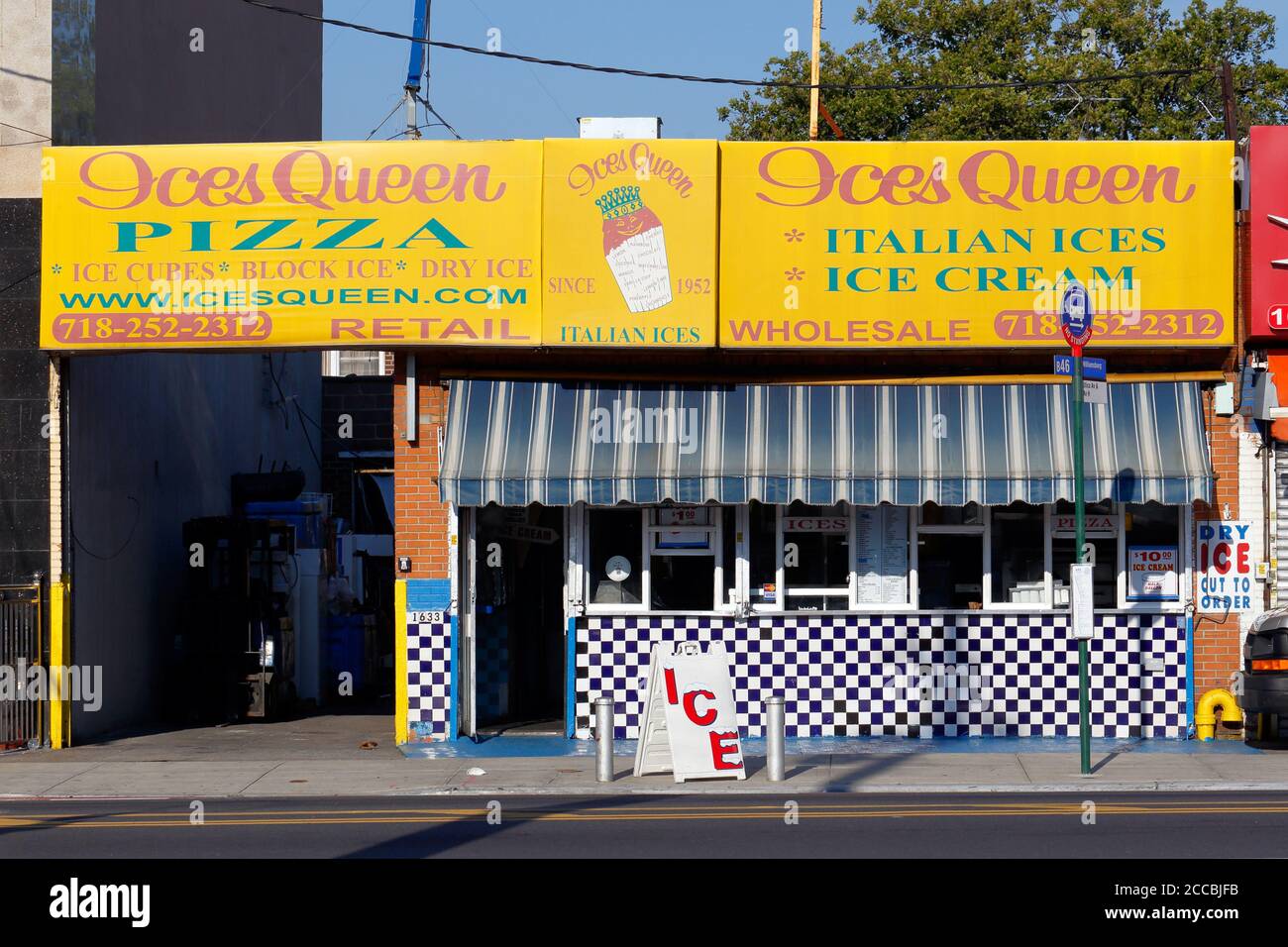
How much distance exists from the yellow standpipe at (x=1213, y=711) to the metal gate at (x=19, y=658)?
12.1 metres

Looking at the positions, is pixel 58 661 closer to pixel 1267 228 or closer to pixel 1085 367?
pixel 1085 367

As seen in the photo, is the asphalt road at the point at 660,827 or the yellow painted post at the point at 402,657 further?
the yellow painted post at the point at 402,657

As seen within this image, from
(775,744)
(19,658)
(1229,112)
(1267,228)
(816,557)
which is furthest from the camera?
(1229,112)

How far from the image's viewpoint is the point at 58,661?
672 inches

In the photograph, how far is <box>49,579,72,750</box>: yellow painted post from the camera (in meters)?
17.1

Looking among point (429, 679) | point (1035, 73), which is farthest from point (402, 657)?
point (1035, 73)

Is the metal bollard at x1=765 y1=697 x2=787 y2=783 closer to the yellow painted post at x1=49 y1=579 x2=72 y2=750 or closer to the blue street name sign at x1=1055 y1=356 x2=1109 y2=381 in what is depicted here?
the blue street name sign at x1=1055 y1=356 x2=1109 y2=381

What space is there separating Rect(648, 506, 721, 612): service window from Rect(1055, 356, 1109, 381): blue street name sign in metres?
4.32

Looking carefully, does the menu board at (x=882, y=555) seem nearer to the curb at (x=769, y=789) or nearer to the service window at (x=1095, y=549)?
the service window at (x=1095, y=549)

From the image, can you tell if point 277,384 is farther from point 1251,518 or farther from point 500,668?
point 1251,518

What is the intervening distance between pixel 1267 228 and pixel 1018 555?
4213 millimetres

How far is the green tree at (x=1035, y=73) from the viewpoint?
37062mm

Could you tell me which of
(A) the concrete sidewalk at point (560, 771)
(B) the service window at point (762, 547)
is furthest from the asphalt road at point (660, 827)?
(B) the service window at point (762, 547)

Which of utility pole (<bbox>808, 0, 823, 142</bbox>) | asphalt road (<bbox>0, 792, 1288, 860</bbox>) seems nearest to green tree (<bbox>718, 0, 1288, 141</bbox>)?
utility pole (<bbox>808, 0, 823, 142</bbox>)
